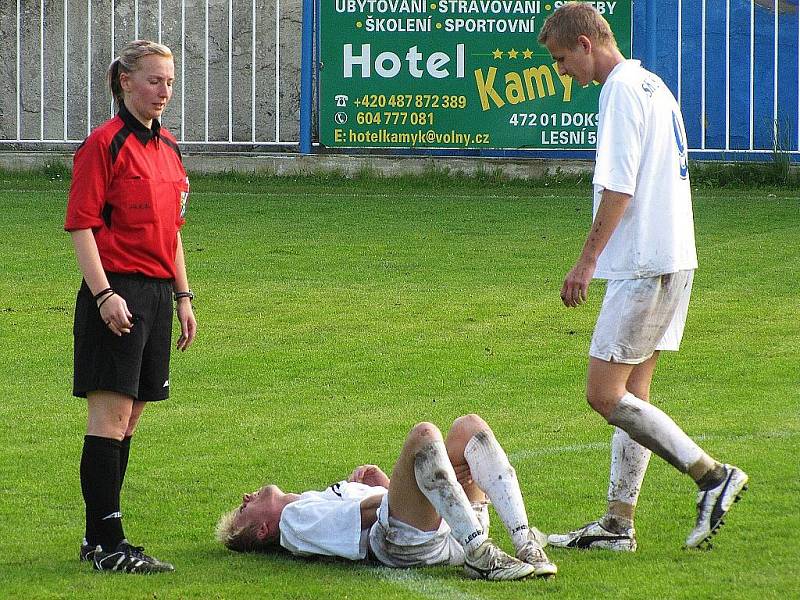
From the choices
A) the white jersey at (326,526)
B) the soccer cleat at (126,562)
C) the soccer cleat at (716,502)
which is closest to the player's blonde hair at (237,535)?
the white jersey at (326,526)

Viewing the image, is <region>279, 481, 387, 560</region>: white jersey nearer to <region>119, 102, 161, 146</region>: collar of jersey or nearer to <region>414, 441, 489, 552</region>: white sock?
<region>414, 441, 489, 552</region>: white sock

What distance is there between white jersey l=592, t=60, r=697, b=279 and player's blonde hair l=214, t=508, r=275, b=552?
1631mm

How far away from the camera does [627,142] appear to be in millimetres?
5598

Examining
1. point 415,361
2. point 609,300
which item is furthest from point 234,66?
point 609,300

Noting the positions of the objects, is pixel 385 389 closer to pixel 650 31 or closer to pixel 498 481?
pixel 498 481

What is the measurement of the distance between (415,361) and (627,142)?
4.79 m

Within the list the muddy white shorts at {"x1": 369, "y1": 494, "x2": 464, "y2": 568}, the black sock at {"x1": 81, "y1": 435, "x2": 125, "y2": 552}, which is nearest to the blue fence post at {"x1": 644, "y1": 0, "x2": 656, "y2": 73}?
the muddy white shorts at {"x1": 369, "y1": 494, "x2": 464, "y2": 568}

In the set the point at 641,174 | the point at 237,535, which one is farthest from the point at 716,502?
the point at 237,535

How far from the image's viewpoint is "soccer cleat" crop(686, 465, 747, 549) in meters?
5.68

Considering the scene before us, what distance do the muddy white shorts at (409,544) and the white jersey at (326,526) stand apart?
10 centimetres

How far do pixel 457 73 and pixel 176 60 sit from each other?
16.5ft

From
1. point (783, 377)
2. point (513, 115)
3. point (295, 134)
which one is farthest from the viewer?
point (295, 134)

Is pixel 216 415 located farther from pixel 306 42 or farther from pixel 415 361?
pixel 306 42

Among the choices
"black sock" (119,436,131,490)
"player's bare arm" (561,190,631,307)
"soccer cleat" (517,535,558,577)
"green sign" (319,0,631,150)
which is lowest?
"soccer cleat" (517,535,558,577)
